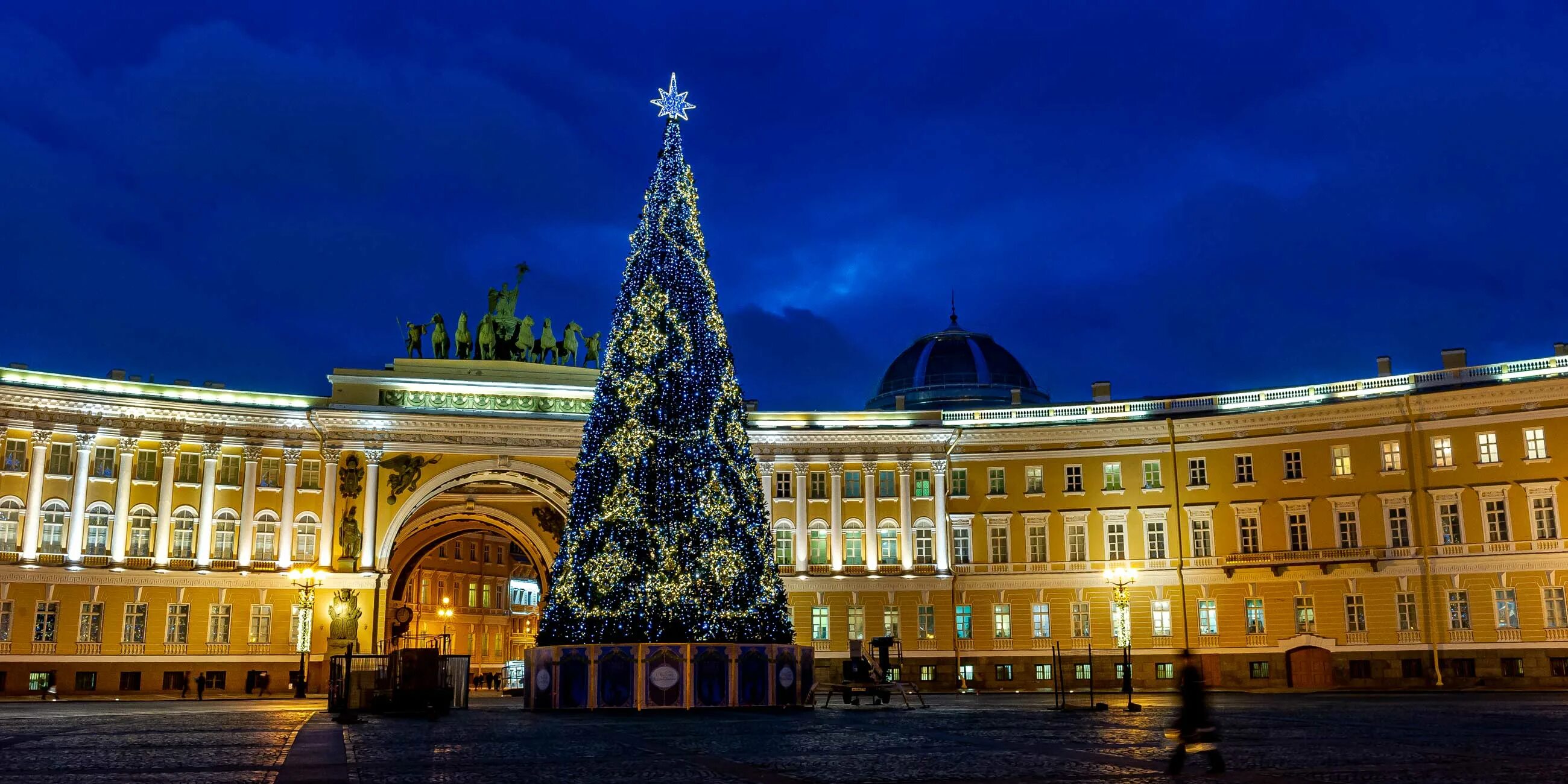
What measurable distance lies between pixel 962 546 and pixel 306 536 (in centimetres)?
2894

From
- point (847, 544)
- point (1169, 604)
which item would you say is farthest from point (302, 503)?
point (1169, 604)

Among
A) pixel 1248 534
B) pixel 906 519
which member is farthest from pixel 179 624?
pixel 1248 534

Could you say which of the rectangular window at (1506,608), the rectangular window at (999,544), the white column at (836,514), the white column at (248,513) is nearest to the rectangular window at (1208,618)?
the rectangular window at (999,544)

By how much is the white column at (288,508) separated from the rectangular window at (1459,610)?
47146 millimetres

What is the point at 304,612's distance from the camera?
5788 centimetres

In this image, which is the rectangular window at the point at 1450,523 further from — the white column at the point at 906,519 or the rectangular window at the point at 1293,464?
the white column at the point at 906,519

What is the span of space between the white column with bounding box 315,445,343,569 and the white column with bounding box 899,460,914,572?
24783 millimetres

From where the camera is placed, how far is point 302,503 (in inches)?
2350

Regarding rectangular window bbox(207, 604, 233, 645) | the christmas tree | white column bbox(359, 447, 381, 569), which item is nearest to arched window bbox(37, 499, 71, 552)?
rectangular window bbox(207, 604, 233, 645)

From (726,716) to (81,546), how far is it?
116ft

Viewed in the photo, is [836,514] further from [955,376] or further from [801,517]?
[955,376]

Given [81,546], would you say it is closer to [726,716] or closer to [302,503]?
[302,503]

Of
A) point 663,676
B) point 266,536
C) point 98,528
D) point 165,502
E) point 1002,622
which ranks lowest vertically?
point 663,676

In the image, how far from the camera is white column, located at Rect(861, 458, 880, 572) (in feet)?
206
